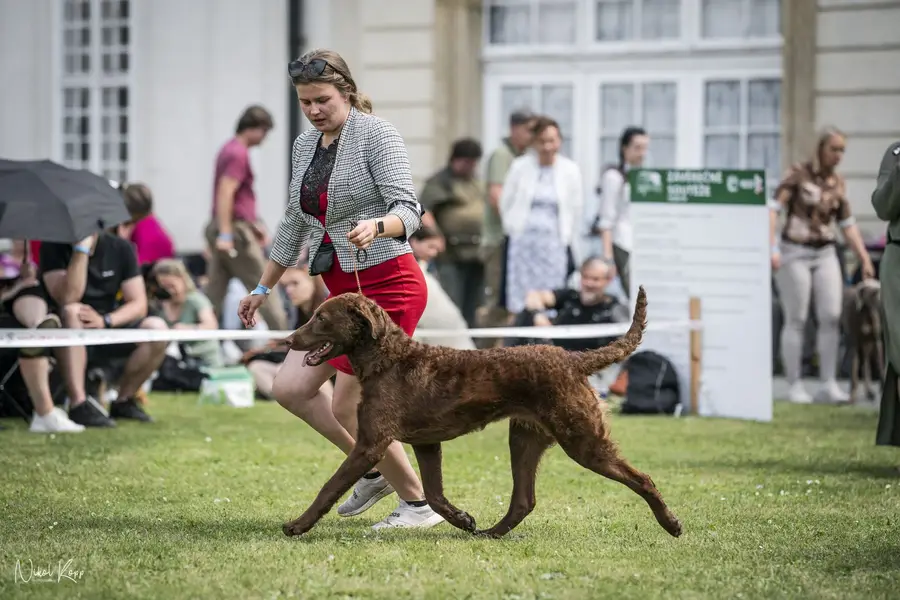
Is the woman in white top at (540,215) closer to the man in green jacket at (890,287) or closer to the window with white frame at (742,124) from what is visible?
the window with white frame at (742,124)

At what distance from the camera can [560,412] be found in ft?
18.5

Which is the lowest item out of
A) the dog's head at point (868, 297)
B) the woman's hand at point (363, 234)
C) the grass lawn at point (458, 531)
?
the grass lawn at point (458, 531)

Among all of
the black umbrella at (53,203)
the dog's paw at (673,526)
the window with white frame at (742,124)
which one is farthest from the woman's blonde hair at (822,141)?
the dog's paw at (673,526)

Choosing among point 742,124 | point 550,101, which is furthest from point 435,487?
point 550,101

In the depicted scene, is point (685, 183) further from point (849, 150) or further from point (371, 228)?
point (371, 228)

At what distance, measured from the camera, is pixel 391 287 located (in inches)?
236

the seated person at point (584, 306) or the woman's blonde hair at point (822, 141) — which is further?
the seated person at point (584, 306)

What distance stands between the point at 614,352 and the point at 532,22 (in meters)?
12.0

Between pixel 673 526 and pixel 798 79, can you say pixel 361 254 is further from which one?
pixel 798 79

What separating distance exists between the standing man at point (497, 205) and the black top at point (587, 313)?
3.77 feet

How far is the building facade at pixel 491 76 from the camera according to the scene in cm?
1566

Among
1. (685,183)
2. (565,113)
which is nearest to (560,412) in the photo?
(685,183)

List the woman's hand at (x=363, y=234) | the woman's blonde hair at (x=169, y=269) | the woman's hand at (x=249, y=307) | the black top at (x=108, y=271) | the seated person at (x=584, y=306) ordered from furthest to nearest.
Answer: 1. the seated person at (x=584, y=306)
2. the woman's blonde hair at (x=169, y=269)
3. the black top at (x=108, y=271)
4. the woman's hand at (x=249, y=307)
5. the woman's hand at (x=363, y=234)

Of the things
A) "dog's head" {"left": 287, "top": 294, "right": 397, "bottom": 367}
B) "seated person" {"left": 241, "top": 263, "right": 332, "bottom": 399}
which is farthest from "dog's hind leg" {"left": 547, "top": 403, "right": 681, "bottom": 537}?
"seated person" {"left": 241, "top": 263, "right": 332, "bottom": 399}
